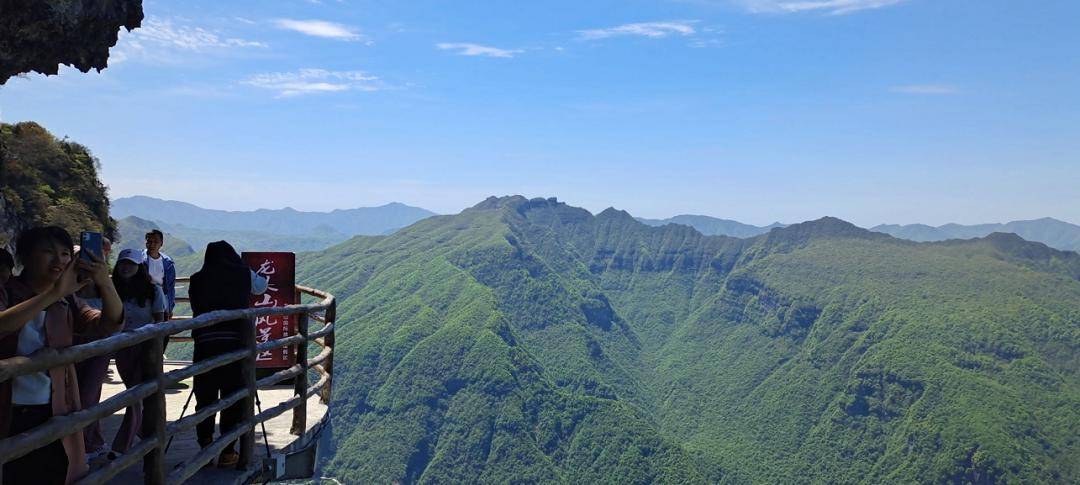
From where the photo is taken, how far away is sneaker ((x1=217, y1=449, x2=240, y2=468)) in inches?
278

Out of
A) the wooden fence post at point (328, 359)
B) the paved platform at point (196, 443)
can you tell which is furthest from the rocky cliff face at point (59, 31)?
the wooden fence post at point (328, 359)

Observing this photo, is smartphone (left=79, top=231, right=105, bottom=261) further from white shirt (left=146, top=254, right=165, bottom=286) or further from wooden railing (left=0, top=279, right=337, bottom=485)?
white shirt (left=146, top=254, right=165, bottom=286)

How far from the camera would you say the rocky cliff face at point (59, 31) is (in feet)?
58.0

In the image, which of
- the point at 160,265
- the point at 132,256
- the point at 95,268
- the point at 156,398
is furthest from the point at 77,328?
the point at 160,265

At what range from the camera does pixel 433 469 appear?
652 ft

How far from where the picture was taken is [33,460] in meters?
4.65

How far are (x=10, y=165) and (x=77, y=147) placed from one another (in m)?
5.45

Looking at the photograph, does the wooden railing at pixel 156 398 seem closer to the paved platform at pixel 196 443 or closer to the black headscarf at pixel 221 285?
the paved platform at pixel 196 443

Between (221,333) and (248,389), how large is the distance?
23.5 inches

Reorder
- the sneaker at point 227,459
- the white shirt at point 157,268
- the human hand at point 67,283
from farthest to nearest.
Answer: the white shirt at point 157,268 → the sneaker at point 227,459 → the human hand at point 67,283

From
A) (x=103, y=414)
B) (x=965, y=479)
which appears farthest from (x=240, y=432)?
(x=965, y=479)

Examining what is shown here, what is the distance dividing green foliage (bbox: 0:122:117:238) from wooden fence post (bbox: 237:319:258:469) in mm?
21796

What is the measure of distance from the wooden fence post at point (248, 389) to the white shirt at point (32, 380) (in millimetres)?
2123

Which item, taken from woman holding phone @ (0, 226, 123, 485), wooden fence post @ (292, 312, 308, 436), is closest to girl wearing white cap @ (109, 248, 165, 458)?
wooden fence post @ (292, 312, 308, 436)
